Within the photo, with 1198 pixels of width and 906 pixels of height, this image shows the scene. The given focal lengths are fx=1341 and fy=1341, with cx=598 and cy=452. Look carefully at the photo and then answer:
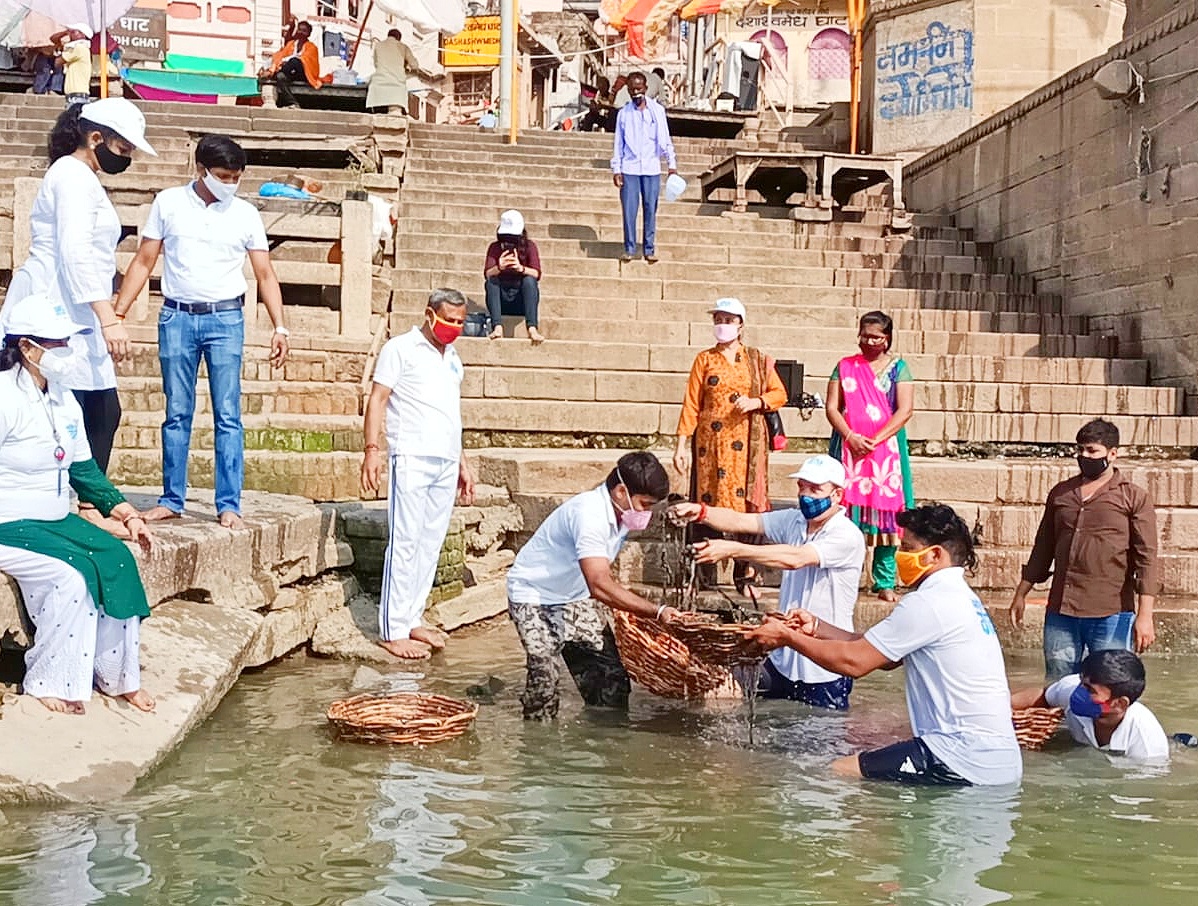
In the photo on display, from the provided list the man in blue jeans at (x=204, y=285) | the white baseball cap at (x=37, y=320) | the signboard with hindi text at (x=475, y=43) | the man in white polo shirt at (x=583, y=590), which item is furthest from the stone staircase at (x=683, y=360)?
the signboard with hindi text at (x=475, y=43)

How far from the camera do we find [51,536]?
4840mm

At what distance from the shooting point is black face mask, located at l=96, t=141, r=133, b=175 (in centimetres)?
574

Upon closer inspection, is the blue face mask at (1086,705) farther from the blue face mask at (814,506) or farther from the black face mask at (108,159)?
the black face mask at (108,159)

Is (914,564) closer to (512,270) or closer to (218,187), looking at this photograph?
(218,187)

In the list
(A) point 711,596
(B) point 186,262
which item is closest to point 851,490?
(A) point 711,596

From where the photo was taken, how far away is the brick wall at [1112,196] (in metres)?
10.6

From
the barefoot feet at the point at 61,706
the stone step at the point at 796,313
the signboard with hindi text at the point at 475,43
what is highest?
the signboard with hindi text at the point at 475,43

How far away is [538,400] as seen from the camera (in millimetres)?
10133

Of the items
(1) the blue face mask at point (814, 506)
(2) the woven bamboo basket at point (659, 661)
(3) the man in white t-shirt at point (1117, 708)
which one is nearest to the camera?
(3) the man in white t-shirt at point (1117, 708)

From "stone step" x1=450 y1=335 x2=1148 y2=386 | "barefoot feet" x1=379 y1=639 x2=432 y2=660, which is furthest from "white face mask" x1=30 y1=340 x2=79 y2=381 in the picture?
"stone step" x1=450 y1=335 x2=1148 y2=386

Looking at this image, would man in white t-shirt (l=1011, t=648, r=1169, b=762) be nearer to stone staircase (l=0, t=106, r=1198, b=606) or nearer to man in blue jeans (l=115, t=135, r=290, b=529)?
stone staircase (l=0, t=106, r=1198, b=606)

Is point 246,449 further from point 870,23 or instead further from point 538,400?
point 870,23

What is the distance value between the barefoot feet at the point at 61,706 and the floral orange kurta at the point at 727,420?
3.83 metres

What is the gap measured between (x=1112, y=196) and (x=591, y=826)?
9204 mm
